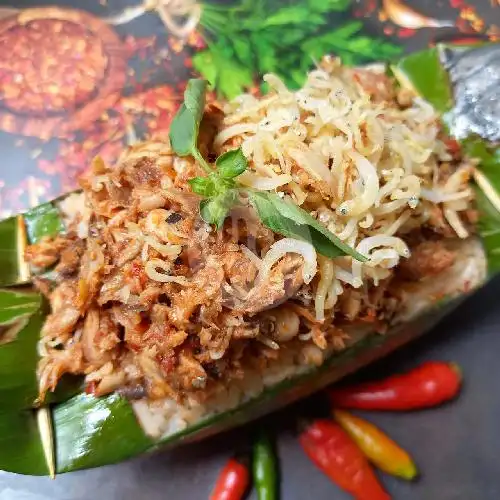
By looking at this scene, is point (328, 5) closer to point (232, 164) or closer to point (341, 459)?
point (232, 164)

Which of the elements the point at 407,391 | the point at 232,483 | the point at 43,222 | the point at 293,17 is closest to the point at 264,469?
the point at 232,483

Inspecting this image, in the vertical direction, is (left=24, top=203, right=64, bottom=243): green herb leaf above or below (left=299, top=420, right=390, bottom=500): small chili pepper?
above

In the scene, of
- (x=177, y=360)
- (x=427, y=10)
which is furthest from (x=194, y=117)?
(x=427, y=10)

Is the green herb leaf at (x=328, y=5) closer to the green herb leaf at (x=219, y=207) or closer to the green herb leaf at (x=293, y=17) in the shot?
the green herb leaf at (x=293, y=17)

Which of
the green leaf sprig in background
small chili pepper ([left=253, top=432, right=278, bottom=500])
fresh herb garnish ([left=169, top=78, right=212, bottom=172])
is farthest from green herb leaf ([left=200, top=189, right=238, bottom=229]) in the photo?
the green leaf sprig in background

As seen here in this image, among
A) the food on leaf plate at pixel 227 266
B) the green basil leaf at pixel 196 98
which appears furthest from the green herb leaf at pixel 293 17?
the green basil leaf at pixel 196 98

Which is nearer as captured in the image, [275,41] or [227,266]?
[227,266]

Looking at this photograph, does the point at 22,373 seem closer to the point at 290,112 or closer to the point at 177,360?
the point at 177,360

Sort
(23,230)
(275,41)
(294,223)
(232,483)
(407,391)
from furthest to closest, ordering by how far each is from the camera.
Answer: (275,41) → (407,391) → (232,483) → (23,230) → (294,223)

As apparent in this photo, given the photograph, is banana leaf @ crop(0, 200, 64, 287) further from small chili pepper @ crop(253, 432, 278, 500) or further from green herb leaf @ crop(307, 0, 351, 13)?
green herb leaf @ crop(307, 0, 351, 13)
